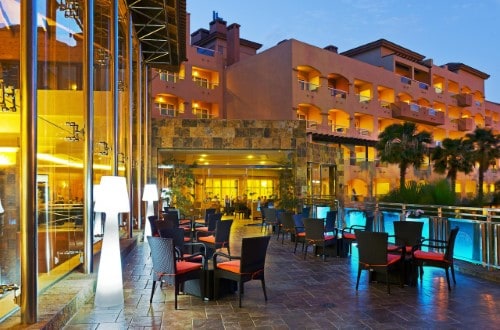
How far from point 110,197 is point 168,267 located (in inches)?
42.1

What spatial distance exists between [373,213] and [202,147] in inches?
282

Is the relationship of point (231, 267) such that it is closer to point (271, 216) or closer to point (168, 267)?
point (168, 267)

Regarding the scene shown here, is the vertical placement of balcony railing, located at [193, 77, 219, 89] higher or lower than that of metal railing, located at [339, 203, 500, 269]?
higher

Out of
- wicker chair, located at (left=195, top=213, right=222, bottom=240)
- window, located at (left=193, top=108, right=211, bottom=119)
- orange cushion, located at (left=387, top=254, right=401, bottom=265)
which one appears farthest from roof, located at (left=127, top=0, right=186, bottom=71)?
window, located at (left=193, top=108, right=211, bottom=119)

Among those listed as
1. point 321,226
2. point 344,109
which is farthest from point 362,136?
point 321,226

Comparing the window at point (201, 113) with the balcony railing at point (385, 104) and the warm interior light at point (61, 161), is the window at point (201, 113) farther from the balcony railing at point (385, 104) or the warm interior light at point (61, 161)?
the warm interior light at point (61, 161)

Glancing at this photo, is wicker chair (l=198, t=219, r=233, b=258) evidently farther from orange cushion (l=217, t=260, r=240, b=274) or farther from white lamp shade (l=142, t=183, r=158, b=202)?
white lamp shade (l=142, t=183, r=158, b=202)

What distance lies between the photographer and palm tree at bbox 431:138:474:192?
2581 cm

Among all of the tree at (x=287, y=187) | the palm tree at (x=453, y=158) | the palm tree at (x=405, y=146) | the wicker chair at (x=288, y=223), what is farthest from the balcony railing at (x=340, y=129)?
the wicker chair at (x=288, y=223)

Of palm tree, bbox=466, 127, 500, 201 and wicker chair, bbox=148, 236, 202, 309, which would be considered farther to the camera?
palm tree, bbox=466, 127, 500, 201

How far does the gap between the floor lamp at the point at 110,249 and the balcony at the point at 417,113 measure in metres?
29.7

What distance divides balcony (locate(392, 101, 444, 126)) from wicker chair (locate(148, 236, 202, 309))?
96.4 feet

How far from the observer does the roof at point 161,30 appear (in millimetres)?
11539

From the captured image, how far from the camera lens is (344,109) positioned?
29.1 metres
